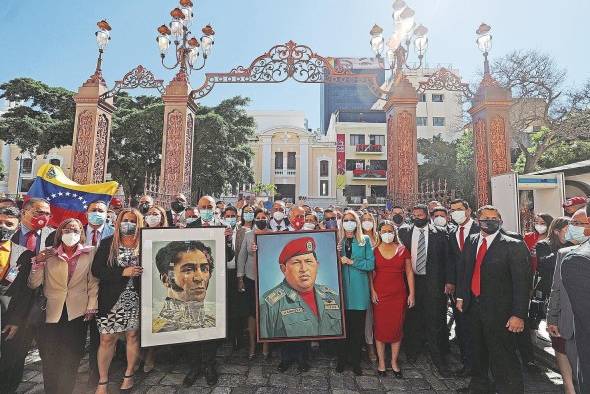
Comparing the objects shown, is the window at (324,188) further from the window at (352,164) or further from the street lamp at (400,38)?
the street lamp at (400,38)

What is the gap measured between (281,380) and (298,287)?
1023 millimetres

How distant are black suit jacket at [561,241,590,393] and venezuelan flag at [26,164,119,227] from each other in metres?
5.69

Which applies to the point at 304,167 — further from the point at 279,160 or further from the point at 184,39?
the point at 184,39

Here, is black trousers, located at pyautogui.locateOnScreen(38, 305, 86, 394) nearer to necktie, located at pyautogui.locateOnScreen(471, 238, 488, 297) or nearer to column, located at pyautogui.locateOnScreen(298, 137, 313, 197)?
necktie, located at pyautogui.locateOnScreen(471, 238, 488, 297)

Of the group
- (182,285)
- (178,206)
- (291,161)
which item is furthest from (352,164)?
(182,285)

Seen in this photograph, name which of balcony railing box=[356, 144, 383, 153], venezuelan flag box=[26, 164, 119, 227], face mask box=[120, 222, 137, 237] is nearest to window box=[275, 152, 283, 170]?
balcony railing box=[356, 144, 383, 153]

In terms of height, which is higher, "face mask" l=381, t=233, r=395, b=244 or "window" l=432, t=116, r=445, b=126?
"window" l=432, t=116, r=445, b=126

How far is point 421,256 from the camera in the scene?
445 cm

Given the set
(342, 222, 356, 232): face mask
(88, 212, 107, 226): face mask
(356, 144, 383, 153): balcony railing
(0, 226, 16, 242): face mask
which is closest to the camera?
(0, 226, 16, 242): face mask

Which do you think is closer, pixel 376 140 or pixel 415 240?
pixel 415 240

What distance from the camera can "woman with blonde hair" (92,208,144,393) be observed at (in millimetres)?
3332

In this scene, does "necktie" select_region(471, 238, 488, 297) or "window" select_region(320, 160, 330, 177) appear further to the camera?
"window" select_region(320, 160, 330, 177)

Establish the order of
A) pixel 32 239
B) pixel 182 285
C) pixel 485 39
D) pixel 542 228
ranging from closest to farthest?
pixel 182 285, pixel 32 239, pixel 542 228, pixel 485 39

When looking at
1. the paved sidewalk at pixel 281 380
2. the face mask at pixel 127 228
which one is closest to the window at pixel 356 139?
the paved sidewalk at pixel 281 380
